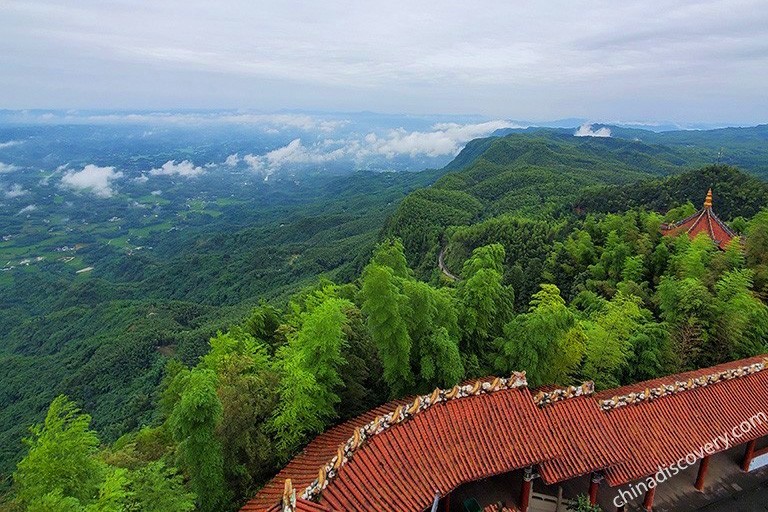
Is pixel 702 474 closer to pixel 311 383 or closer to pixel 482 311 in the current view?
pixel 482 311

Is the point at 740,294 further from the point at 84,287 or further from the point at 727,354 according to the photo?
the point at 84,287

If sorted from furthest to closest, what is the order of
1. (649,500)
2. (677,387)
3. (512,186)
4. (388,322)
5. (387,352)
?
1. (512,186)
2. (387,352)
3. (388,322)
4. (677,387)
5. (649,500)

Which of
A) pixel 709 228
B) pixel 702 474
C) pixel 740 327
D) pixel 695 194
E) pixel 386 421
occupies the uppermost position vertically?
pixel 709 228

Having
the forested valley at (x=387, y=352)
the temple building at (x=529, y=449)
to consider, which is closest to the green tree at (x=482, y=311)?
the forested valley at (x=387, y=352)

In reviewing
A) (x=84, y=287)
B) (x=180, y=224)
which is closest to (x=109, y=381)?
(x=84, y=287)

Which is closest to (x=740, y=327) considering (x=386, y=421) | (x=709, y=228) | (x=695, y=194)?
(x=709, y=228)

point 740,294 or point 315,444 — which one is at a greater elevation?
point 740,294

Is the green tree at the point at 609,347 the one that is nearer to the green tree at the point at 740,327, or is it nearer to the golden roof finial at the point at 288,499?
the green tree at the point at 740,327
